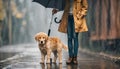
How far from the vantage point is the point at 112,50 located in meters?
14.6

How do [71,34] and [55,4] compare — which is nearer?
[71,34]

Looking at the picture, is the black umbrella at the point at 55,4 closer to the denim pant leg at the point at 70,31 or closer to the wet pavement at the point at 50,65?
the denim pant leg at the point at 70,31

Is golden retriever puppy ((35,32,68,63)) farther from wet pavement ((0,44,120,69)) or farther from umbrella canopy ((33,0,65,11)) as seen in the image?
umbrella canopy ((33,0,65,11))

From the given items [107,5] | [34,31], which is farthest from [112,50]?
[34,31]

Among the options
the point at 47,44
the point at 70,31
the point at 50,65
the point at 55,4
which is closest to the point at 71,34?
the point at 70,31

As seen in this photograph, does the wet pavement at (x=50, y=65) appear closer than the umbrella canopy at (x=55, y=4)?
Yes

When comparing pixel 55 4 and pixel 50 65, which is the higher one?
pixel 55 4

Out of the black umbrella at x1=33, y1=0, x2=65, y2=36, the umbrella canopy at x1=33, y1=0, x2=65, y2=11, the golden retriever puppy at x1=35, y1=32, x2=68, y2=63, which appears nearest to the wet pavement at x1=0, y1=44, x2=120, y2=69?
the golden retriever puppy at x1=35, y1=32, x2=68, y2=63

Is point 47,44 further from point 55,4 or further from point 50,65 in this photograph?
point 55,4

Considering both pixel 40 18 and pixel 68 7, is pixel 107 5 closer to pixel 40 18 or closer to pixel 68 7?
pixel 68 7

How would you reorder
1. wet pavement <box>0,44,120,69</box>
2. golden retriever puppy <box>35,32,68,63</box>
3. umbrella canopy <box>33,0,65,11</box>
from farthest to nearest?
1. umbrella canopy <box>33,0,65,11</box>
2. golden retriever puppy <box>35,32,68,63</box>
3. wet pavement <box>0,44,120,69</box>

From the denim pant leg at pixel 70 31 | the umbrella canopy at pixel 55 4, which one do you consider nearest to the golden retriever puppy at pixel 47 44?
the denim pant leg at pixel 70 31

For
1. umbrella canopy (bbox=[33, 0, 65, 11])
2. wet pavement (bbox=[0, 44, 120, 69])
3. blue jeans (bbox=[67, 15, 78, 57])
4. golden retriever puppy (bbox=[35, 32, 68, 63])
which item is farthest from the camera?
umbrella canopy (bbox=[33, 0, 65, 11])

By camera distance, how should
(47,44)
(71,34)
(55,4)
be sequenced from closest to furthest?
(47,44)
(71,34)
(55,4)
